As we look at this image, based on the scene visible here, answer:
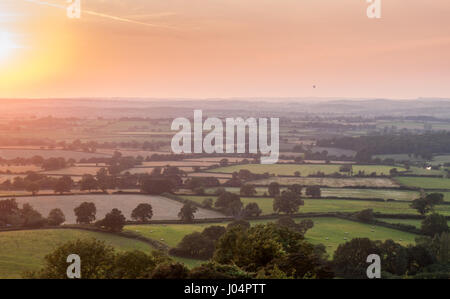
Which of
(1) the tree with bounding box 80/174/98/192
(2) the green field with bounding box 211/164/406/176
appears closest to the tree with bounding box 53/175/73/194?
(1) the tree with bounding box 80/174/98/192

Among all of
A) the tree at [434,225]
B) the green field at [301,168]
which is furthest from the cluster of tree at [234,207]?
the green field at [301,168]

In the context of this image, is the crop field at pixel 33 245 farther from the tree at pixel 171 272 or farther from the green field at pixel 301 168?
the green field at pixel 301 168

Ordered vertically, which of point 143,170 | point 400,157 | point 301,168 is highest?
point 143,170

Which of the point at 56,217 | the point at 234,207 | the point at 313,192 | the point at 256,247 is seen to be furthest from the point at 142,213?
the point at 256,247

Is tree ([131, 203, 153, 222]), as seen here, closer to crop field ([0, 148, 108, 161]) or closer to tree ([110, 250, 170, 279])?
tree ([110, 250, 170, 279])

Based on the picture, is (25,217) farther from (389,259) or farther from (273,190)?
(389,259)
